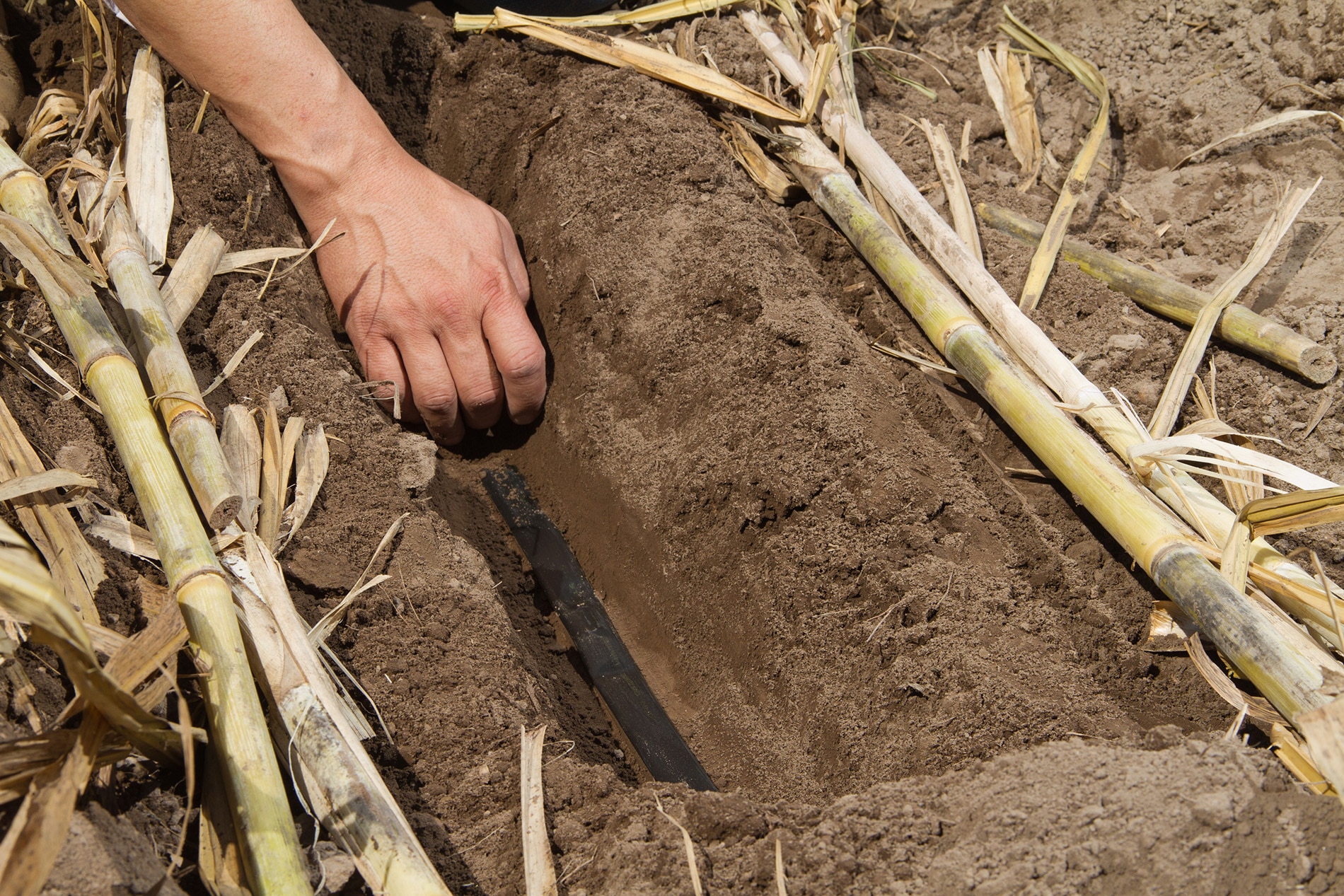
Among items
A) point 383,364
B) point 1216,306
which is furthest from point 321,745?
point 1216,306

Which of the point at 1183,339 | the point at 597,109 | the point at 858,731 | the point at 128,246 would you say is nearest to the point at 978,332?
the point at 1183,339

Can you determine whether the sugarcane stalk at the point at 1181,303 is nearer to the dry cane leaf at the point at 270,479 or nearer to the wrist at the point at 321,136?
the wrist at the point at 321,136

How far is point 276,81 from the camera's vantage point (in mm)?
1913

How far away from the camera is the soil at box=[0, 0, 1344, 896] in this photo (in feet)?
4.01

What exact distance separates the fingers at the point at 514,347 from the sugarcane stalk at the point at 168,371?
721mm

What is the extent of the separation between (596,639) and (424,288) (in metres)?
0.95

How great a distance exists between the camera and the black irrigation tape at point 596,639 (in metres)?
1.72

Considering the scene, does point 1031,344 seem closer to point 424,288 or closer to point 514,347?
point 514,347

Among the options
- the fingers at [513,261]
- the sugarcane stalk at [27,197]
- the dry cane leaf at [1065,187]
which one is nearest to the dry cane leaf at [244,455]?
the sugarcane stalk at [27,197]

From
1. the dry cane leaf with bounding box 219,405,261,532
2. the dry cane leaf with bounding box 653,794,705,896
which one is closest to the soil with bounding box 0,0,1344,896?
the dry cane leaf with bounding box 653,794,705,896

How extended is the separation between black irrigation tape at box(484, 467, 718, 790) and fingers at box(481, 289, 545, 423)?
0.27 metres

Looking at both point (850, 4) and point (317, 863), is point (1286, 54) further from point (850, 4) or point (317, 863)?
point (317, 863)

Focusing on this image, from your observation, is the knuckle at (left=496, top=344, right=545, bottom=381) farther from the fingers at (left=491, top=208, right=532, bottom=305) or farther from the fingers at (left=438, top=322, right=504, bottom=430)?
the fingers at (left=491, top=208, right=532, bottom=305)

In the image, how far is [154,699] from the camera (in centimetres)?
108
